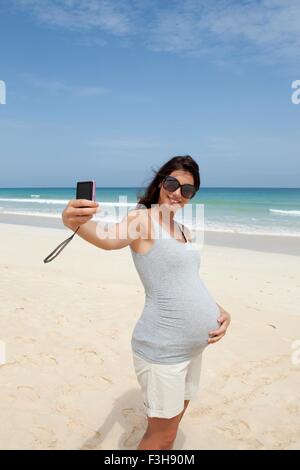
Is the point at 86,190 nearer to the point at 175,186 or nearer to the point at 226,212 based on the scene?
the point at 175,186

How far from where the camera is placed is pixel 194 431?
3287mm

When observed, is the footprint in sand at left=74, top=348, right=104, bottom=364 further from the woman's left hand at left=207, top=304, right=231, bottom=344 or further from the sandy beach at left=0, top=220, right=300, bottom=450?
the woman's left hand at left=207, top=304, right=231, bottom=344

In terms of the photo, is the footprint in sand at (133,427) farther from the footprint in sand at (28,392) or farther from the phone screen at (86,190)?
the phone screen at (86,190)

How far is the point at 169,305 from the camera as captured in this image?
2.12 meters

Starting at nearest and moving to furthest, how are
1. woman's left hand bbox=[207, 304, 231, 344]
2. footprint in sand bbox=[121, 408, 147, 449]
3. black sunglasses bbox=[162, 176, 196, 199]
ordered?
woman's left hand bbox=[207, 304, 231, 344] → black sunglasses bbox=[162, 176, 196, 199] → footprint in sand bbox=[121, 408, 147, 449]

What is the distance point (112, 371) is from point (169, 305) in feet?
7.77

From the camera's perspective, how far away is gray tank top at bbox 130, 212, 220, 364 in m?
2.10

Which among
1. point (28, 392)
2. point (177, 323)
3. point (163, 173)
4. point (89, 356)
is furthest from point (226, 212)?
point (177, 323)

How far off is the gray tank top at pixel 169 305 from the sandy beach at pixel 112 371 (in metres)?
1.39

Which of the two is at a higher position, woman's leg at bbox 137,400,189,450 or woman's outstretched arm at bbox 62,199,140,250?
woman's outstretched arm at bbox 62,199,140,250

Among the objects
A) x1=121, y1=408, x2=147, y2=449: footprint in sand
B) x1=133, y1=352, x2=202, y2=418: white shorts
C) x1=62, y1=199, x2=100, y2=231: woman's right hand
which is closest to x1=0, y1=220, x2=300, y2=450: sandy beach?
x1=121, y1=408, x2=147, y2=449: footprint in sand

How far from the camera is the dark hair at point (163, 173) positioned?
96.5 inches

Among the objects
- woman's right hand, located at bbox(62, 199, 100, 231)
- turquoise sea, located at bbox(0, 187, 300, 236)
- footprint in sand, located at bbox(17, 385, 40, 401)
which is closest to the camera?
woman's right hand, located at bbox(62, 199, 100, 231)

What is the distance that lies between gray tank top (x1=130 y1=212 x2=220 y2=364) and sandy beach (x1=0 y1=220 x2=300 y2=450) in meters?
1.39
